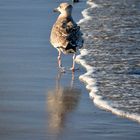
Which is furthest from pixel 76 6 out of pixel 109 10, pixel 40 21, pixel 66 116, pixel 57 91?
pixel 66 116

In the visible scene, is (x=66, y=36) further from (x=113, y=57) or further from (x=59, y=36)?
(x=113, y=57)

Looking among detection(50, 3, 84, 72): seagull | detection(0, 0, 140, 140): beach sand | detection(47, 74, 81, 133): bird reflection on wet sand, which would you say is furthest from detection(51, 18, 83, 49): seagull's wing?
detection(47, 74, 81, 133): bird reflection on wet sand

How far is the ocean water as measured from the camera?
11312 millimetres

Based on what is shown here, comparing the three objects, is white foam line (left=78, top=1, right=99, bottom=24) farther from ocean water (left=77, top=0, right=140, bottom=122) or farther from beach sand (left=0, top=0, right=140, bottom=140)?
beach sand (left=0, top=0, right=140, bottom=140)

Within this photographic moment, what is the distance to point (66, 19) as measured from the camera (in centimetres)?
1478

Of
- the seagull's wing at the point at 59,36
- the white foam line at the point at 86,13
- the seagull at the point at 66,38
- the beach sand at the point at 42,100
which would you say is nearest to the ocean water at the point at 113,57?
the white foam line at the point at 86,13

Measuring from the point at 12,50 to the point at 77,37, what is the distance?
5.87ft

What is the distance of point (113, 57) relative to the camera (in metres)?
14.9

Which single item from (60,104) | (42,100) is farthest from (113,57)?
(60,104)

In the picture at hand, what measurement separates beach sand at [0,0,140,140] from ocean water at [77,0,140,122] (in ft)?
0.76

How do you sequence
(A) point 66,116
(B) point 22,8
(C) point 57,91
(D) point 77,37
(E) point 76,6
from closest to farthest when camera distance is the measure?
(A) point 66,116 < (C) point 57,91 < (D) point 77,37 < (B) point 22,8 < (E) point 76,6

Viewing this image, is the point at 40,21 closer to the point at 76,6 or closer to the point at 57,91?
the point at 76,6

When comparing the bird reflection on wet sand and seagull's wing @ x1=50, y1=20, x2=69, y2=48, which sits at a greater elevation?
seagull's wing @ x1=50, y1=20, x2=69, y2=48

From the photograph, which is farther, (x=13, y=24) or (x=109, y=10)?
(x=109, y=10)
